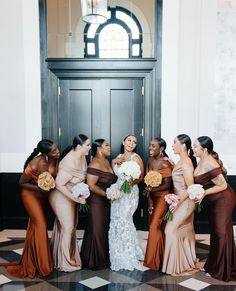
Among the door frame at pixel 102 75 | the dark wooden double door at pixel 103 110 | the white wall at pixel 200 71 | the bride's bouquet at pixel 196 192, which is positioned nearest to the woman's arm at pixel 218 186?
the bride's bouquet at pixel 196 192

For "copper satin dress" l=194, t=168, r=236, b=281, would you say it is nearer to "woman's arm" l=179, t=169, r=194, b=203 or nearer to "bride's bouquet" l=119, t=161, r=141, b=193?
"woman's arm" l=179, t=169, r=194, b=203

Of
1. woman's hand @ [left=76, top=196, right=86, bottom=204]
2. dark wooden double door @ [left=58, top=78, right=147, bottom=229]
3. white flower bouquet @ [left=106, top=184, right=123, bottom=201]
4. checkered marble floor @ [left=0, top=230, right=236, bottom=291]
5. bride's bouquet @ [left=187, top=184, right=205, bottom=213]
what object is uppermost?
dark wooden double door @ [left=58, top=78, right=147, bottom=229]

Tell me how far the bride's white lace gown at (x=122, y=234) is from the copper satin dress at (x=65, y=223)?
44 cm

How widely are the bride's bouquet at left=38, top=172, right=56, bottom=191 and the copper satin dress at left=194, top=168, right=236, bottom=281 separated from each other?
5.23 ft

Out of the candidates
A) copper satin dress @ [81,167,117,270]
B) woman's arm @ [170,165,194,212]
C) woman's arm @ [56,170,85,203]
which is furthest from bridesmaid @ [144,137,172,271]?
woman's arm @ [56,170,85,203]

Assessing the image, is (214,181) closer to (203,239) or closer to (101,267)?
(101,267)

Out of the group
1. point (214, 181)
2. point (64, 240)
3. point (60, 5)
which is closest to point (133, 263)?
point (64, 240)

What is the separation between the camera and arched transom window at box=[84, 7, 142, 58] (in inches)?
245

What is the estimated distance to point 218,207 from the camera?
4.06m

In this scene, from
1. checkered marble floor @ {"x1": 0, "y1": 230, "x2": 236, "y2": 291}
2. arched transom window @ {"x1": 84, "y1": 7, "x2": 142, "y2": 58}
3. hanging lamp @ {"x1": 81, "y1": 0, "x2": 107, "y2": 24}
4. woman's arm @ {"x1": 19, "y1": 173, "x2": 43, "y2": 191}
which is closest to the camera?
checkered marble floor @ {"x1": 0, "y1": 230, "x2": 236, "y2": 291}

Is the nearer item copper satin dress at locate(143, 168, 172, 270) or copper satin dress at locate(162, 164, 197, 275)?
copper satin dress at locate(162, 164, 197, 275)

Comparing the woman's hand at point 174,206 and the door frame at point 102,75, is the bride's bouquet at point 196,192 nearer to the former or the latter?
the woman's hand at point 174,206

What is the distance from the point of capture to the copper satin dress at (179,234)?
4180 millimetres

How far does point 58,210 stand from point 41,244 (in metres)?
0.41
